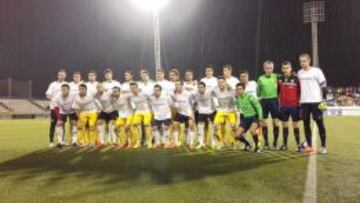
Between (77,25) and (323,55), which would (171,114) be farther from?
(323,55)

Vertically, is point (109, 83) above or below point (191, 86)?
above

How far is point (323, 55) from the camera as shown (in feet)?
195

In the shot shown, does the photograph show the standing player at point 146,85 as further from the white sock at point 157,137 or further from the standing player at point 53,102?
the standing player at point 53,102

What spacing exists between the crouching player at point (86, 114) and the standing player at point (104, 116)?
0.50 feet

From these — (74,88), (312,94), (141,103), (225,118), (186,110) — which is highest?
(74,88)

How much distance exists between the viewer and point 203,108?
42.2 feet

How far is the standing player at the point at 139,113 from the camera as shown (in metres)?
13.2

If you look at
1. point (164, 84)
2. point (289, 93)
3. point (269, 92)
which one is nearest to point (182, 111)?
point (164, 84)

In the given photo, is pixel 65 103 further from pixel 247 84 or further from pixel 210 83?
pixel 247 84

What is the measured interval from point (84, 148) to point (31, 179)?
15.3 ft

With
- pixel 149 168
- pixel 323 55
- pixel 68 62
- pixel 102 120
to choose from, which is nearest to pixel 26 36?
pixel 68 62

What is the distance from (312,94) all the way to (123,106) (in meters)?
5.72

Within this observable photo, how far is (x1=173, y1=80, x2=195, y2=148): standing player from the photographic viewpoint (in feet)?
42.6

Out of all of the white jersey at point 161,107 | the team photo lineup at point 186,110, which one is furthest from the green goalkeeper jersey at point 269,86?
the white jersey at point 161,107
